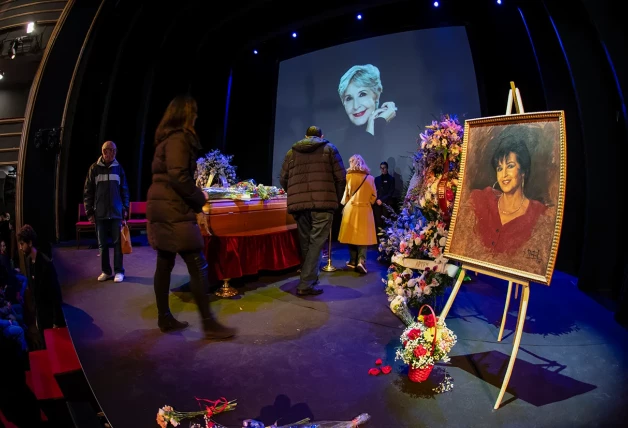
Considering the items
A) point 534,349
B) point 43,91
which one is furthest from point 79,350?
point 43,91

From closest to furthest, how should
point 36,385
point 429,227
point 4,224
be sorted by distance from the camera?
point 36,385
point 429,227
point 4,224

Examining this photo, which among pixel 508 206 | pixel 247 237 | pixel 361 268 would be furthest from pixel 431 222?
pixel 247 237

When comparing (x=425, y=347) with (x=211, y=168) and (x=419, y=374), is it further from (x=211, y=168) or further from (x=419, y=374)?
(x=211, y=168)

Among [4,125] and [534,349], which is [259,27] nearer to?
[4,125]

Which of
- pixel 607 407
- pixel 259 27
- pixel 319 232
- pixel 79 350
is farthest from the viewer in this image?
pixel 259 27

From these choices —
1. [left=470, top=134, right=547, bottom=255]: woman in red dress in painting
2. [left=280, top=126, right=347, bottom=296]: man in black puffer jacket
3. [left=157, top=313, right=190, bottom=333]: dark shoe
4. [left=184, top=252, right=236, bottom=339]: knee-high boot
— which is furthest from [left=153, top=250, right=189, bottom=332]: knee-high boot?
[left=470, top=134, right=547, bottom=255]: woman in red dress in painting

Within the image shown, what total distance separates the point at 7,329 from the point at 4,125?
6.52 meters

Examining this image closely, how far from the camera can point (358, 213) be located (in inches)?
210

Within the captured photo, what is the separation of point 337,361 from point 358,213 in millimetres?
2907

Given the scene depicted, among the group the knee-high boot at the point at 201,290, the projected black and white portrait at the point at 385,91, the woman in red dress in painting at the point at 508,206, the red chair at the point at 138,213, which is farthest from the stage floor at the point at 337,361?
the projected black and white portrait at the point at 385,91

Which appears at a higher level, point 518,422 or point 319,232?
point 319,232

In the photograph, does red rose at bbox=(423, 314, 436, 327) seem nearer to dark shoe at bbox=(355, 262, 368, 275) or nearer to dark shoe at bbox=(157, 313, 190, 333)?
dark shoe at bbox=(157, 313, 190, 333)

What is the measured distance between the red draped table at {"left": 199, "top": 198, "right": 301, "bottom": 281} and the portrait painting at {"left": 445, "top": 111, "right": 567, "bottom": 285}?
242cm

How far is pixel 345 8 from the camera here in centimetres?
729
